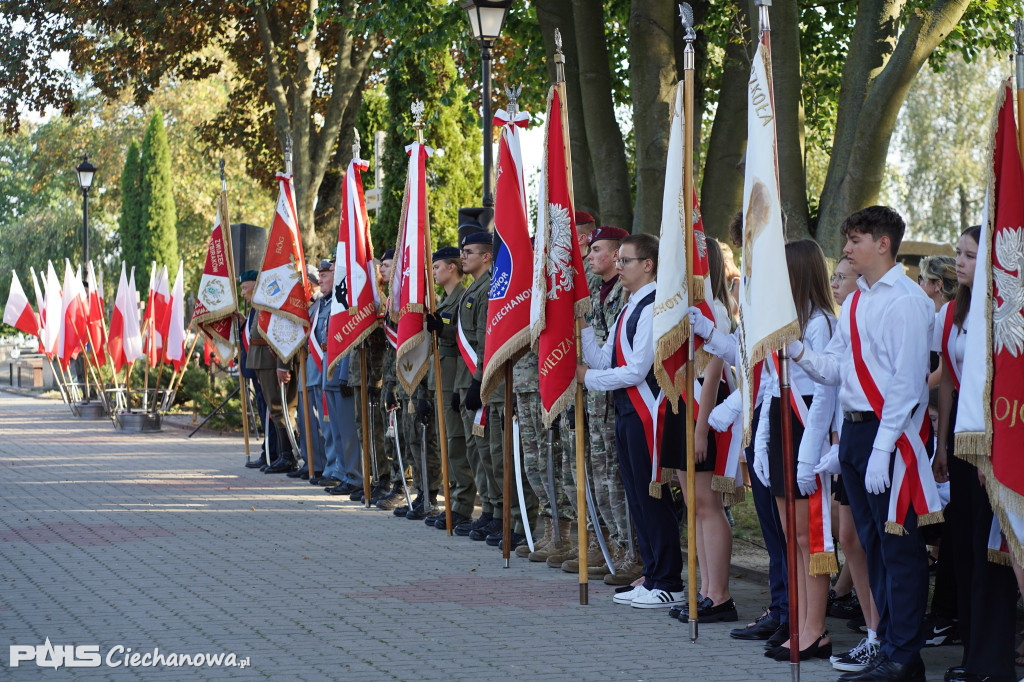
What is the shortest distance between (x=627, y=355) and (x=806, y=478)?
1637mm

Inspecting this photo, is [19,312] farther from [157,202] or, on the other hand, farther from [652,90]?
[157,202]

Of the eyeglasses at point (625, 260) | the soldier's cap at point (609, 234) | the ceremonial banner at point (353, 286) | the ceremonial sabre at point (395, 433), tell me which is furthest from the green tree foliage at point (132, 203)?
the eyeglasses at point (625, 260)

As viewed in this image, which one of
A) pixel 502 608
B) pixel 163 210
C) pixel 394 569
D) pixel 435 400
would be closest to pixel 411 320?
pixel 435 400

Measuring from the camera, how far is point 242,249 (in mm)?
17562

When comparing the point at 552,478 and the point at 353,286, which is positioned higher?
the point at 353,286

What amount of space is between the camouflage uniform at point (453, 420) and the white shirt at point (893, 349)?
16.6ft

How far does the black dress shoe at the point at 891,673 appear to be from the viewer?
16.8 ft

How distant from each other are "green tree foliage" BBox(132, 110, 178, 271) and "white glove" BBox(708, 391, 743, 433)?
1660 inches

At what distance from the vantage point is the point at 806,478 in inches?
219

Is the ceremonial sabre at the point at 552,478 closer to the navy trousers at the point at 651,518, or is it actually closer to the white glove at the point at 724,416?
the navy trousers at the point at 651,518

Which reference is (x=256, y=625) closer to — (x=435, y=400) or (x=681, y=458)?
(x=681, y=458)

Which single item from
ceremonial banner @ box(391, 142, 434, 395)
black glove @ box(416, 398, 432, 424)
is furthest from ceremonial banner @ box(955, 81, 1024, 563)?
black glove @ box(416, 398, 432, 424)

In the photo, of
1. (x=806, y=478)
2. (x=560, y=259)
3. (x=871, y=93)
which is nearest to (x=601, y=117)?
(x=871, y=93)

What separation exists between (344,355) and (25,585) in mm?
4151
